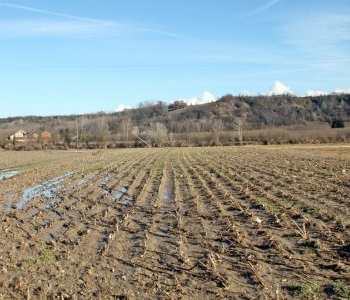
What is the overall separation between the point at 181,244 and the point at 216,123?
9881 cm

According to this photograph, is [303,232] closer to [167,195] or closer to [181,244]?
[181,244]

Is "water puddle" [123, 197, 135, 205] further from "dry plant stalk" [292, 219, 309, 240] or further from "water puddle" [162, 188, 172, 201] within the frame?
"dry plant stalk" [292, 219, 309, 240]

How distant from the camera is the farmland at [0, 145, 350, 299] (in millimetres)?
6102

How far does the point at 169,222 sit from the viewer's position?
10.5 m

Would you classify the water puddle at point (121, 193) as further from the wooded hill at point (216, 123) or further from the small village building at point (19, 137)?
the small village building at point (19, 137)

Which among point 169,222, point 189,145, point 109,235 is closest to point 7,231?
point 109,235

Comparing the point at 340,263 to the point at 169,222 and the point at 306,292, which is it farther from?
the point at 169,222

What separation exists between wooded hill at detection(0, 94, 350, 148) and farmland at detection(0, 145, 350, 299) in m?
70.2

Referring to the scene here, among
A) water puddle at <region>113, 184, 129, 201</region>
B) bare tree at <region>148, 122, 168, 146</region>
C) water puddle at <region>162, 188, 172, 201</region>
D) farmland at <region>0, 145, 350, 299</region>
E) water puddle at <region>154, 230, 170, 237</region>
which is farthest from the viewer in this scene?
bare tree at <region>148, 122, 168, 146</region>

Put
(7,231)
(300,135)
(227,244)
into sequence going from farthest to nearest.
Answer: (300,135)
(7,231)
(227,244)

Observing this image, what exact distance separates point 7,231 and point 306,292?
6955 millimetres

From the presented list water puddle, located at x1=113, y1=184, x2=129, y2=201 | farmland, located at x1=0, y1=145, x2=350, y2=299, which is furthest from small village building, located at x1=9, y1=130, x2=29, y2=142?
farmland, located at x1=0, y1=145, x2=350, y2=299

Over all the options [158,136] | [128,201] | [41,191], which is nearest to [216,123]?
[158,136]

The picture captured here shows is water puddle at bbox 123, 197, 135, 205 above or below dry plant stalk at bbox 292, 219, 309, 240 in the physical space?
below
